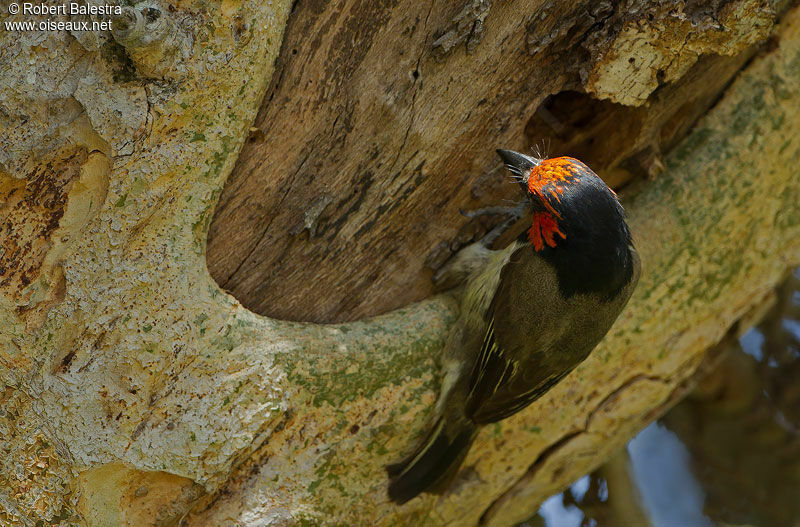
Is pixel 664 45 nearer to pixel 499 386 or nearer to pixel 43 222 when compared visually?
pixel 499 386

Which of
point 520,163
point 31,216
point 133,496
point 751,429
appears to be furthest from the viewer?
point 751,429

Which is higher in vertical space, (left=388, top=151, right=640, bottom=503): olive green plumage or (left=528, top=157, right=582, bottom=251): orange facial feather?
(left=528, top=157, right=582, bottom=251): orange facial feather

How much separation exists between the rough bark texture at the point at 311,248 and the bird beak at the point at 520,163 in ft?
0.43

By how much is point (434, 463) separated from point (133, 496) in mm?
1159

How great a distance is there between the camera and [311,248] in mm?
3129

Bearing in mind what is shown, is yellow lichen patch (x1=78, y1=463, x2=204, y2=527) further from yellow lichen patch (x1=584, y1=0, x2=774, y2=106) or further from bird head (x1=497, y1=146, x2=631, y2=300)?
yellow lichen patch (x1=584, y1=0, x2=774, y2=106)

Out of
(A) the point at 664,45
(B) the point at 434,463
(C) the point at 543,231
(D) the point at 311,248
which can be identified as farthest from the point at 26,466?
(A) the point at 664,45

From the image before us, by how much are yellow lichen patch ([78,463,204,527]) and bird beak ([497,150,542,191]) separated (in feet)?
5.54

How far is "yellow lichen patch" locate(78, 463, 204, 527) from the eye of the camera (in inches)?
103

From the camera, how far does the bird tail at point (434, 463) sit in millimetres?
3100

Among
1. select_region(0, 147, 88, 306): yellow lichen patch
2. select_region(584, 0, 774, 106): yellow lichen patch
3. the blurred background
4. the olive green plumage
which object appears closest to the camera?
select_region(0, 147, 88, 306): yellow lichen patch

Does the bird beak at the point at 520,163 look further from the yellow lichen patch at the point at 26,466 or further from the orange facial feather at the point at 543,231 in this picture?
the yellow lichen patch at the point at 26,466

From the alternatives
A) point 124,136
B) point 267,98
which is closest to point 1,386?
point 124,136

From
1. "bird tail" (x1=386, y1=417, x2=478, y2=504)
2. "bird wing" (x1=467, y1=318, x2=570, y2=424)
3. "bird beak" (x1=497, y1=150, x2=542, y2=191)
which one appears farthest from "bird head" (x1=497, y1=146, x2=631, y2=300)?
"bird tail" (x1=386, y1=417, x2=478, y2=504)
